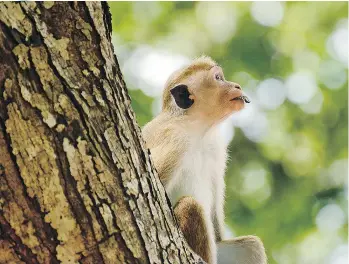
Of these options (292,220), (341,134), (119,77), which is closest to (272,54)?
(341,134)

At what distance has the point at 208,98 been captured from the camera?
729 centimetres

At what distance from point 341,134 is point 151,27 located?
3784 mm

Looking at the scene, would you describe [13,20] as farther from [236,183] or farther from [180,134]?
[236,183]

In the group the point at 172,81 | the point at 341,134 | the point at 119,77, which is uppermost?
the point at 341,134

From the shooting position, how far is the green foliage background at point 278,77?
12.9 meters

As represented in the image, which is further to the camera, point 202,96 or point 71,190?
point 202,96

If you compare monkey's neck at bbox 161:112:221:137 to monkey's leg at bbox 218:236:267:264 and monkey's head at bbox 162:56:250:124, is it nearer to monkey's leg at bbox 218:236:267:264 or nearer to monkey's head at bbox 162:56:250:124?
monkey's head at bbox 162:56:250:124

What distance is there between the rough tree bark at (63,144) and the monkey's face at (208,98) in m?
2.81

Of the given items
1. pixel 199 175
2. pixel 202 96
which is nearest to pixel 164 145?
pixel 199 175

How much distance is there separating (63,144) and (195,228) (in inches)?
77.8

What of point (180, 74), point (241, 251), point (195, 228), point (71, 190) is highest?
point (180, 74)

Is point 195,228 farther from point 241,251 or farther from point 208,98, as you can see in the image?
point 208,98

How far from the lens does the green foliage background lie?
12859 millimetres

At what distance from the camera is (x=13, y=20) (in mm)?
4125
